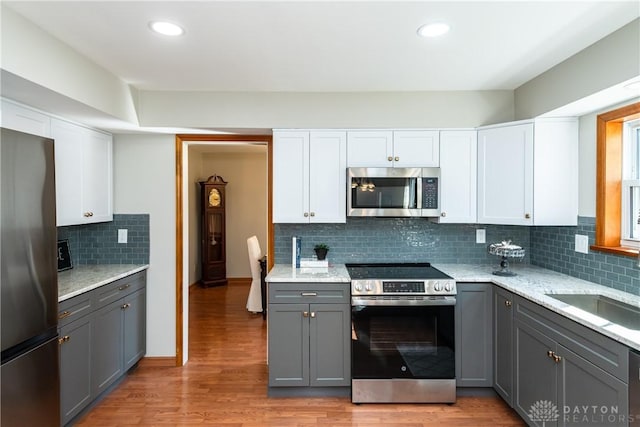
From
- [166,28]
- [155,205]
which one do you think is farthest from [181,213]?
[166,28]

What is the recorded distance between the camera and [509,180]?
2779mm

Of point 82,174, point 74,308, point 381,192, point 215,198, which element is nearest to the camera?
point 74,308

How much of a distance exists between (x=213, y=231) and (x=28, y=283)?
461cm

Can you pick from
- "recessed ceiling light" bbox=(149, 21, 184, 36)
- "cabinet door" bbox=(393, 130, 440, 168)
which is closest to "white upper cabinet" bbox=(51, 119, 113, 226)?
"recessed ceiling light" bbox=(149, 21, 184, 36)

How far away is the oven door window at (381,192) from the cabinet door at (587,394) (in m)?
1.46

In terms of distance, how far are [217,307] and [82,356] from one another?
2.71 m

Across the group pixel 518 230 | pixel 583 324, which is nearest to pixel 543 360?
pixel 583 324

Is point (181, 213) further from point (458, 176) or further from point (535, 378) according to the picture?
point (535, 378)

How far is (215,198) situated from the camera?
6.25 meters

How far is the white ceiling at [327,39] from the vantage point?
1.72m

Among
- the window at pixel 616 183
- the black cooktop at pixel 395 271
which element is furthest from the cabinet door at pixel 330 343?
the window at pixel 616 183

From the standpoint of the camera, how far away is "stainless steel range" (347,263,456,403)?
2605mm

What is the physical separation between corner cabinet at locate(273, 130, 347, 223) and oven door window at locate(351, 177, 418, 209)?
0.14 m

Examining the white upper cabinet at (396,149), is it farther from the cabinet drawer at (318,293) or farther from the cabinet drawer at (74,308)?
the cabinet drawer at (74,308)
